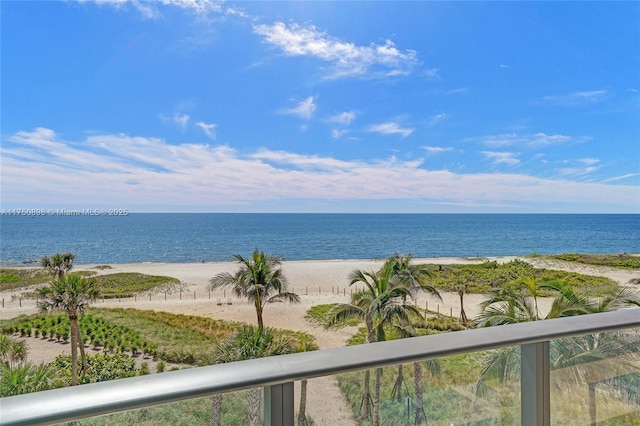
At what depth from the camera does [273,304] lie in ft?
47.5

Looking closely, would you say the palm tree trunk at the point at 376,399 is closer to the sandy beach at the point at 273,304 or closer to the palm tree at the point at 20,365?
the palm tree at the point at 20,365

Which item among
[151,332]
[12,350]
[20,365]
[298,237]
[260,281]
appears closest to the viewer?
[20,365]

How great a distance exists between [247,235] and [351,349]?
28.2m

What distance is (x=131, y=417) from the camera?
641mm

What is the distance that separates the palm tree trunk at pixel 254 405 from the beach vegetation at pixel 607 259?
21.1 m

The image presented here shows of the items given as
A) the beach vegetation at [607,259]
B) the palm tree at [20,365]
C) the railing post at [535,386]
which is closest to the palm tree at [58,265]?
the palm tree at [20,365]

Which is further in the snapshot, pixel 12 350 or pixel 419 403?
pixel 12 350

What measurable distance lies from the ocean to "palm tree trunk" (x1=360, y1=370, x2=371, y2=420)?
19.8m

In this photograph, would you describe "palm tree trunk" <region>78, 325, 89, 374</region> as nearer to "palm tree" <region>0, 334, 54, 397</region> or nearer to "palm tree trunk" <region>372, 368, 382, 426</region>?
"palm tree" <region>0, 334, 54, 397</region>

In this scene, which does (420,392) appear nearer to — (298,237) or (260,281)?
(260,281)

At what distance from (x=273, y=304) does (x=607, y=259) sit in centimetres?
1741

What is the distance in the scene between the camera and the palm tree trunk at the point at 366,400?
795mm

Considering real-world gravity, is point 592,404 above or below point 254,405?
below

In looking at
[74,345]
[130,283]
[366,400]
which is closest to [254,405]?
[366,400]
